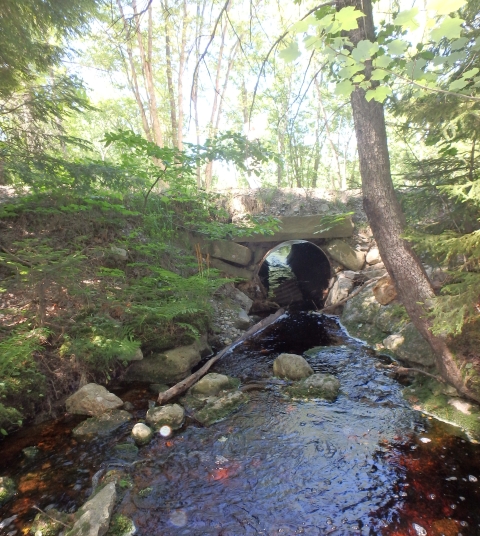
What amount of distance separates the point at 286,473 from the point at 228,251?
6626 mm

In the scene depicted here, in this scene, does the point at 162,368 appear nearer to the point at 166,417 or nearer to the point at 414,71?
the point at 166,417

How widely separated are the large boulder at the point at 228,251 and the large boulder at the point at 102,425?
5.47 m

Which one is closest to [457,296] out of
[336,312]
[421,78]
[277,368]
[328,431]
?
[328,431]

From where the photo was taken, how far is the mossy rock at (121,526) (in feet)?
8.52

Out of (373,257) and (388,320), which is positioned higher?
(373,257)

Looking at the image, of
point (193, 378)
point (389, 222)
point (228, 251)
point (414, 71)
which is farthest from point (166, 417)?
point (228, 251)

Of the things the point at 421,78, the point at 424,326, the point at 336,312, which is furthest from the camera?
the point at 336,312

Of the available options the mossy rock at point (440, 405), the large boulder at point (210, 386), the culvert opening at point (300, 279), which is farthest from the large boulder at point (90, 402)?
the culvert opening at point (300, 279)

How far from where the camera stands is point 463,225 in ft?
12.7

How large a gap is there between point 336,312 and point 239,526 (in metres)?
6.83

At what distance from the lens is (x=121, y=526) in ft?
8.67

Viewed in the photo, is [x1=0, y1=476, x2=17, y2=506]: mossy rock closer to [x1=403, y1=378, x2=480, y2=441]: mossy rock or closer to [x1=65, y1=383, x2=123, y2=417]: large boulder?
[x1=65, y1=383, x2=123, y2=417]: large boulder

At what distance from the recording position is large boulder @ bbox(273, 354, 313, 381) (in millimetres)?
5199

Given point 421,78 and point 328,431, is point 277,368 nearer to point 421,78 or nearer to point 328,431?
point 328,431
